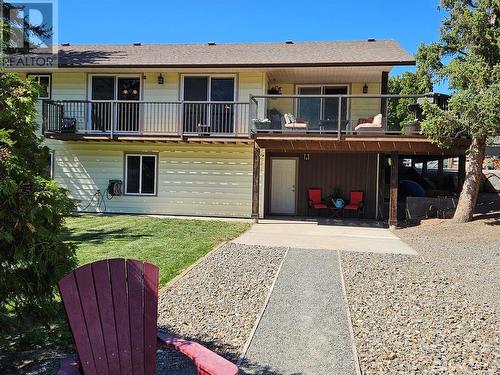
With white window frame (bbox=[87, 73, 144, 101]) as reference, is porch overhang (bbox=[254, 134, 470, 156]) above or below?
below

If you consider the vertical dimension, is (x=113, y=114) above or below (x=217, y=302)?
above

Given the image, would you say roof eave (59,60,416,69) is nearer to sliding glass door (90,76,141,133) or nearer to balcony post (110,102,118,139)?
sliding glass door (90,76,141,133)

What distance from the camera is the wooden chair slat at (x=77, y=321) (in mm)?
2543

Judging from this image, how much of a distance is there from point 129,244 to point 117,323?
666cm

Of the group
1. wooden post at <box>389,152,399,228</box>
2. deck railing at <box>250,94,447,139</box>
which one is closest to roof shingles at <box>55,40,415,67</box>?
deck railing at <box>250,94,447,139</box>

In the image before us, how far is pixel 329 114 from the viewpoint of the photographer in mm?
14852

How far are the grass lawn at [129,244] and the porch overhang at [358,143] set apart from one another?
2830 mm

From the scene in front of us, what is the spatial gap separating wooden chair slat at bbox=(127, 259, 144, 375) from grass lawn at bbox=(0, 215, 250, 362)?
1.29 metres

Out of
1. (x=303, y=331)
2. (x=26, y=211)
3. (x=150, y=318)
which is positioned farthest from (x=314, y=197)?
(x=26, y=211)

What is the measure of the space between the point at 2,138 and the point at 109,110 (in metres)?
13.0

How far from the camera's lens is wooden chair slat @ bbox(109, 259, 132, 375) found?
2.70 metres

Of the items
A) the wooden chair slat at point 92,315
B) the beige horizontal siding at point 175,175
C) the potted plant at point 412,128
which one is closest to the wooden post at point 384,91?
the potted plant at point 412,128

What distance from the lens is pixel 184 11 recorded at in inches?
611

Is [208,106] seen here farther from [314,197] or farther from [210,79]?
[314,197]
